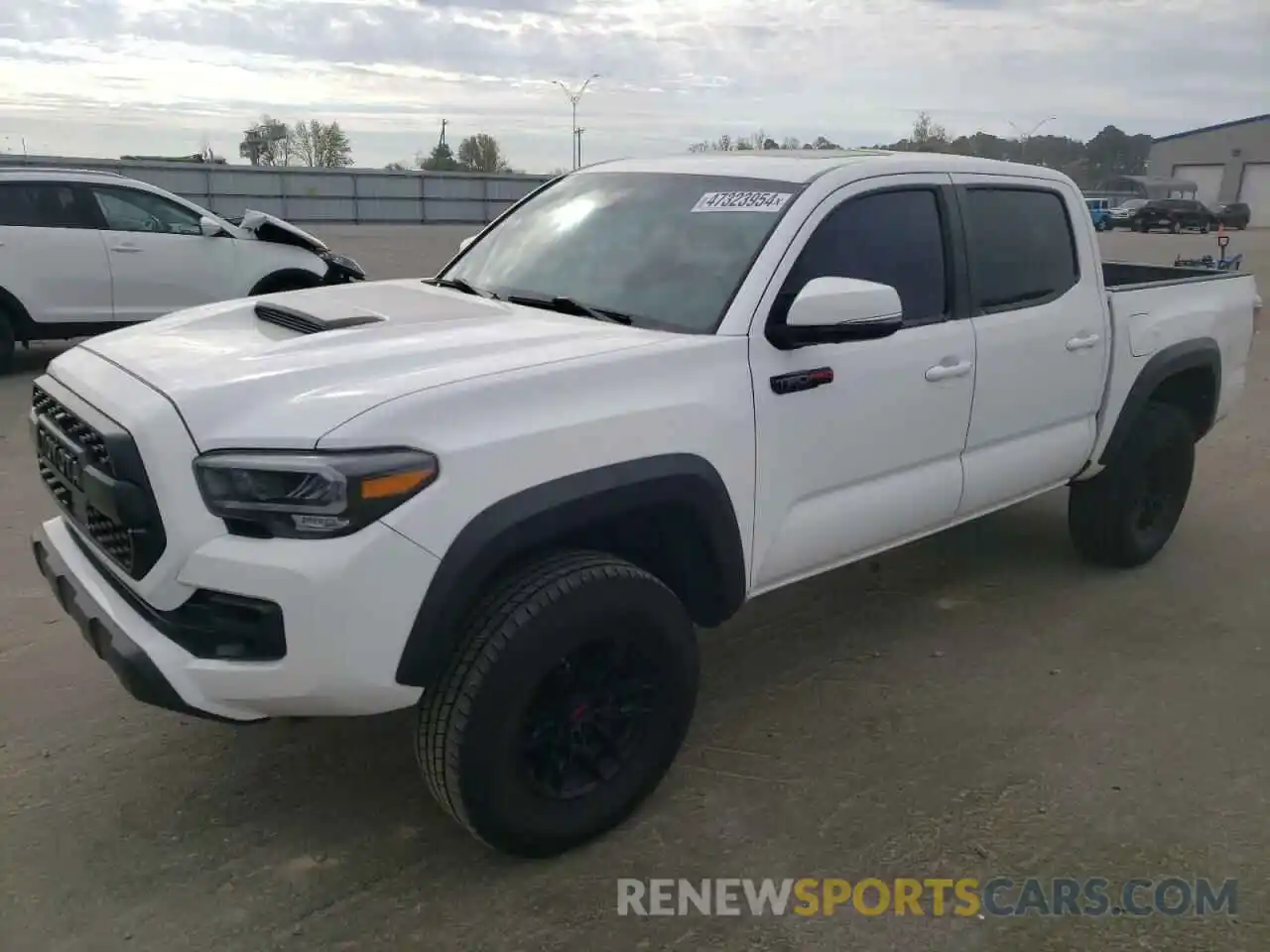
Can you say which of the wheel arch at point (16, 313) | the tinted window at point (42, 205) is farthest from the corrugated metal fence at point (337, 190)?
the wheel arch at point (16, 313)

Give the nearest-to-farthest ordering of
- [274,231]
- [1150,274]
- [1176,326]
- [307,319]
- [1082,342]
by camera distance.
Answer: [307,319] → [1082,342] → [1176,326] → [1150,274] → [274,231]

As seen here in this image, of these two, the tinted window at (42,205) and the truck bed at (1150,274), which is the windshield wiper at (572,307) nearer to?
the truck bed at (1150,274)

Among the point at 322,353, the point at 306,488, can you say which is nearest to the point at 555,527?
the point at 306,488

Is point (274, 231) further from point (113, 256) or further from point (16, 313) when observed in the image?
point (16, 313)

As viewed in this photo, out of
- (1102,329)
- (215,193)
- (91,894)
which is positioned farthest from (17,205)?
(215,193)

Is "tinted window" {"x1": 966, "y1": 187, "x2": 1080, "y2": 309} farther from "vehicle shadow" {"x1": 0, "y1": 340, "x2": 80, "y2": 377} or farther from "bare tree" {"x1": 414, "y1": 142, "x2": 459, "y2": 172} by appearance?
"bare tree" {"x1": 414, "y1": 142, "x2": 459, "y2": 172}

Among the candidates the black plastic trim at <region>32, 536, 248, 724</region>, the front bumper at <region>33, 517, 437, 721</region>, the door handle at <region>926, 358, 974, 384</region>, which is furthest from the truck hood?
the door handle at <region>926, 358, 974, 384</region>

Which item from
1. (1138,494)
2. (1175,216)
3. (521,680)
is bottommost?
(1138,494)

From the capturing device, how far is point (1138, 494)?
4918 mm

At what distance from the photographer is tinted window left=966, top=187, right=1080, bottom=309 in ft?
13.1

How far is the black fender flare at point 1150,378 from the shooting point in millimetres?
4621

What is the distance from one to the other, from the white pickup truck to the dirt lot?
1.08ft

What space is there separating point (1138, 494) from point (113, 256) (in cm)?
827

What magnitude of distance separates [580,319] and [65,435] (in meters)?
1.46
